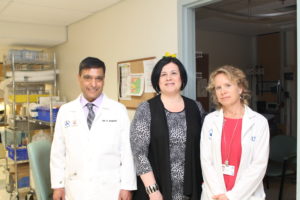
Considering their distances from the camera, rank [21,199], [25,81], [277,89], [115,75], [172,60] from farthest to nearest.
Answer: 1. [277,89]
2. [25,81]
3. [21,199]
4. [115,75]
5. [172,60]

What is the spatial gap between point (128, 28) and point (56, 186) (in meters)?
1.66

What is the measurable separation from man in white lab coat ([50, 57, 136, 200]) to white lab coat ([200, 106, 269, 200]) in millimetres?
474

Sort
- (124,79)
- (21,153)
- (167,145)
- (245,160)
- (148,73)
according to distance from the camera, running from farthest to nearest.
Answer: (21,153), (124,79), (148,73), (167,145), (245,160)

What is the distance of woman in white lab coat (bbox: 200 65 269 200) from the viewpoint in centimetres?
144

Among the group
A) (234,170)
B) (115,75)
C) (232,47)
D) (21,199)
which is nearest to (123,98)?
(115,75)

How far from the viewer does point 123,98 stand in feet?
9.39

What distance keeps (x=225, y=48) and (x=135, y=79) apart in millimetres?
2452

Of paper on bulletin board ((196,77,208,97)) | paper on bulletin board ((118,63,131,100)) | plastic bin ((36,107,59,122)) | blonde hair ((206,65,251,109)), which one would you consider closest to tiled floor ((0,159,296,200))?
plastic bin ((36,107,59,122))

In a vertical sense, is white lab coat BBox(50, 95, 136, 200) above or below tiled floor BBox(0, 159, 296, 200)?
above

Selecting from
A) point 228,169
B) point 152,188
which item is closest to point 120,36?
point 152,188

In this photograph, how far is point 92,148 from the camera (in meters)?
1.65

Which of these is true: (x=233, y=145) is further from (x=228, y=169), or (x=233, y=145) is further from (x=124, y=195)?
(x=124, y=195)

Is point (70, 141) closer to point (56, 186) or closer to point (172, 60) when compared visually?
point (56, 186)

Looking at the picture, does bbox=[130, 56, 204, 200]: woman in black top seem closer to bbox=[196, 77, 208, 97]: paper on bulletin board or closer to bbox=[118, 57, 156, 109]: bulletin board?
bbox=[118, 57, 156, 109]: bulletin board
